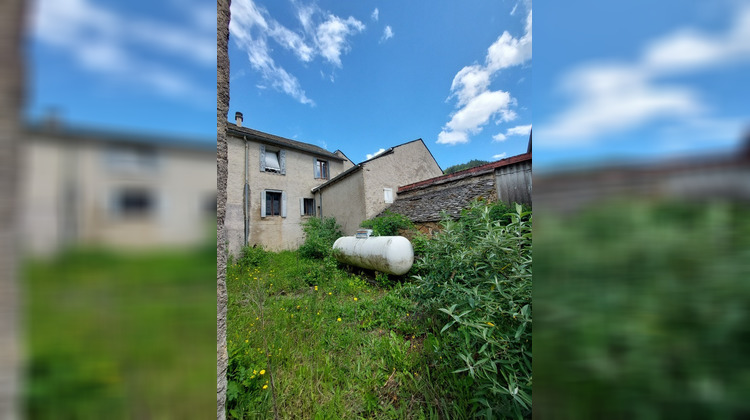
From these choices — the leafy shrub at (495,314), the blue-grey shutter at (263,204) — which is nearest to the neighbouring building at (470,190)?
the leafy shrub at (495,314)

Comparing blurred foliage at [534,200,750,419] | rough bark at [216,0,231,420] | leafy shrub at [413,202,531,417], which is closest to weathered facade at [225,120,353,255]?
rough bark at [216,0,231,420]

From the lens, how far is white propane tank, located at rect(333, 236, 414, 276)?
4.70 m

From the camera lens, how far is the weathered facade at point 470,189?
577 cm

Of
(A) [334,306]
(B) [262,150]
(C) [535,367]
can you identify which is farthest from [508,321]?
(B) [262,150]

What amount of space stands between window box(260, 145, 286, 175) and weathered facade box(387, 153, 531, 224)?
17.4 feet

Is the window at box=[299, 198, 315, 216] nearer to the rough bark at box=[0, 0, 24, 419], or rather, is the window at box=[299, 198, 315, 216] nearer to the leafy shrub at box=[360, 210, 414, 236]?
the leafy shrub at box=[360, 210, 414, 236]

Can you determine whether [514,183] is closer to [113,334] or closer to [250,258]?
[113,334]

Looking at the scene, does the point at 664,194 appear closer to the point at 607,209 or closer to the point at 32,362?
the point at 607,209

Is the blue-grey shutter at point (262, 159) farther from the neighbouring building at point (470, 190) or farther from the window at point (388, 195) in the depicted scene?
the neighbouring building at point (470, 190)

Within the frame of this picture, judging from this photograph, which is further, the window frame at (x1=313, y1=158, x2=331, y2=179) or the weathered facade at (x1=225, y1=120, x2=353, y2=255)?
the window frame at (x1=313, y1=158, x2=331, y2=179)

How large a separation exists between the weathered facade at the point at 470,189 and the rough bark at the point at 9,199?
5.19 meters

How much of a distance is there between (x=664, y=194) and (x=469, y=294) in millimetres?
1402

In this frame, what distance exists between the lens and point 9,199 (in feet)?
1.30

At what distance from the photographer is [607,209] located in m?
0.54
